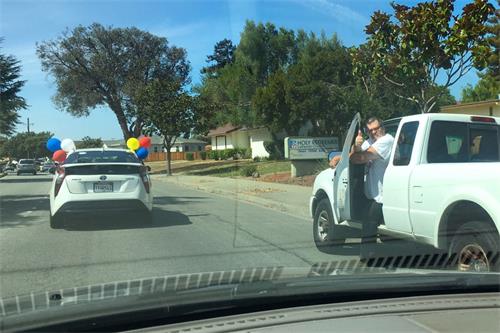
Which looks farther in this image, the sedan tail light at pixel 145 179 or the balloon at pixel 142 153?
the balloon at pixel 142 153

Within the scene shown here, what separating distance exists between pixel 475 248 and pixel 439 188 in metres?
0.73

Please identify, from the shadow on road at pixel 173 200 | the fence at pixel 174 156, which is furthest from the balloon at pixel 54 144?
the fence at pixel 174 156

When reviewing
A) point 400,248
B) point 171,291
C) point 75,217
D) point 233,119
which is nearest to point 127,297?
point 171,291

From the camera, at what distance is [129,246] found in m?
9.52

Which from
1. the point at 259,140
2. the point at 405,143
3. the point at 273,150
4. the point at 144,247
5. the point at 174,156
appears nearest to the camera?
the point at 405,143

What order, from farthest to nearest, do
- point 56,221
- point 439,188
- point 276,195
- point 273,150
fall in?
point 273,150 → point 276,195 → point 56,221 → point 439,188

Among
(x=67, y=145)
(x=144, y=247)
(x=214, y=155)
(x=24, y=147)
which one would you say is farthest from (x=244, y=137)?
(x=24, y=147)

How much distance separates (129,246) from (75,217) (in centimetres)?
371

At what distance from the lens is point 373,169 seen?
7961 mm

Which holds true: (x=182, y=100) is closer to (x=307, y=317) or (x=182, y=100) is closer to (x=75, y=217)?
(x=75, y=217)

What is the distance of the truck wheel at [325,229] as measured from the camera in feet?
28.3

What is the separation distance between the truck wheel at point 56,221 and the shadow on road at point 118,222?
13 cm

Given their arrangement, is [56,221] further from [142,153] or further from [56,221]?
[142,153]

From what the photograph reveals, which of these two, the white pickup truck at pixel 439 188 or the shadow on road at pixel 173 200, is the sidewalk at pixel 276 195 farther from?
the white pickup truck at pixel 439 188
